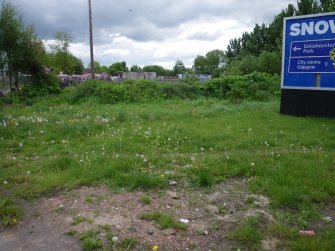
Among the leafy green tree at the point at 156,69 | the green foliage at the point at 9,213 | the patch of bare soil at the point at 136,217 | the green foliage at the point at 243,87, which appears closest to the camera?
the patch of bare soil at the point at 136,217

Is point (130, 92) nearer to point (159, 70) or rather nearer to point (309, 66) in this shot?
point (309, 66)

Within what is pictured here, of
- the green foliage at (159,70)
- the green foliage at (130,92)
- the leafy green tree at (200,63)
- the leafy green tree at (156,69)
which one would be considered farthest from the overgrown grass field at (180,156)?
the leafy green tree at (156,69)

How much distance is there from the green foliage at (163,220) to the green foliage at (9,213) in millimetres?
1574

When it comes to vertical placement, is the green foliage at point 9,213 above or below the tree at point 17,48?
below

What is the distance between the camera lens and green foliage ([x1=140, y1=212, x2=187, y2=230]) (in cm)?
426

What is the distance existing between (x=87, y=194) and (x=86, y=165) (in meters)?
1.16

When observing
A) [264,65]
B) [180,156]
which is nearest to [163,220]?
[180,156]

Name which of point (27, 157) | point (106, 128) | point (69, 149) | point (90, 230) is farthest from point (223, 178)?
Answer: point (106, 128)

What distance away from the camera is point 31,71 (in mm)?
20359

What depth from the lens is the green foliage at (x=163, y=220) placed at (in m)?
4.26

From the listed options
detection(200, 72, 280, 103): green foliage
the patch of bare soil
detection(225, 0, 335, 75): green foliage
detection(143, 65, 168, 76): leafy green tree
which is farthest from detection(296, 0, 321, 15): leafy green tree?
detection(143, 65, 168, 76): leafy green tree

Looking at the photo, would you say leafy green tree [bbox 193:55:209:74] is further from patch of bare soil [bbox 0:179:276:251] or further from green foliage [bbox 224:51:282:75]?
patch of bare soil [bbox 0:179:276:251]

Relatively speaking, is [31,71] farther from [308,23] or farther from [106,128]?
[308,23]

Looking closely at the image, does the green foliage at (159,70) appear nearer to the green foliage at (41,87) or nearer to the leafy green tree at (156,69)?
the leafy green tree at (156,69)
